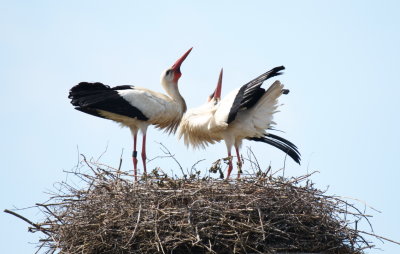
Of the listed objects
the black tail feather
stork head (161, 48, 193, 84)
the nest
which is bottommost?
the nest

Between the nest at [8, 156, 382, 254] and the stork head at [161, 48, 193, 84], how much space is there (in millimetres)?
2853

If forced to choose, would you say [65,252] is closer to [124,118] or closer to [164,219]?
[164,219]

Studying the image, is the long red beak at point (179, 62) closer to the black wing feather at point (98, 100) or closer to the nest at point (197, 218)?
the black wing feather at point (98, 100)

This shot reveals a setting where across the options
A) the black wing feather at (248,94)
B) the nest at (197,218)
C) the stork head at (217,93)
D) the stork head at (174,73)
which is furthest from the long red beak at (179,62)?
the nest at (197,218)

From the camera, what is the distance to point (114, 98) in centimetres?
866

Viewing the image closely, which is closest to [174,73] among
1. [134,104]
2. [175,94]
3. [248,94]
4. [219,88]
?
[175,94]

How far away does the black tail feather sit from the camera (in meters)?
8.61

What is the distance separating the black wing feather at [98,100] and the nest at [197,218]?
1903 millimetres

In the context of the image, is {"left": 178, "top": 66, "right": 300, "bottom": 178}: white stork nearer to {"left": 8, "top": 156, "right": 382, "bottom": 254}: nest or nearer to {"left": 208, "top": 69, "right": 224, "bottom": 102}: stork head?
{"left": 208, "top": 69, "right": 224, "bottom": 102}: stork head

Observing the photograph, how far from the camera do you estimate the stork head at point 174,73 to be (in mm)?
9398

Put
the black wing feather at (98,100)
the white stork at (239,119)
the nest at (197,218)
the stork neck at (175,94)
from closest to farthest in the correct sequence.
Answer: the nest at (197,218) < the white stork at (239,119) < the black wing feather at (98,100) < the stork neck at (175,94)

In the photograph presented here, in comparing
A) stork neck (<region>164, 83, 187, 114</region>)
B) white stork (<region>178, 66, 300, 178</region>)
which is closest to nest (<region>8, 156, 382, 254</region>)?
white stork (<region>178, 66, 300, 178</region>)

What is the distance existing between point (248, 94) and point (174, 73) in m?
1.65

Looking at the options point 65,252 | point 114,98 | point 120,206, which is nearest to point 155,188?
point 120,206
